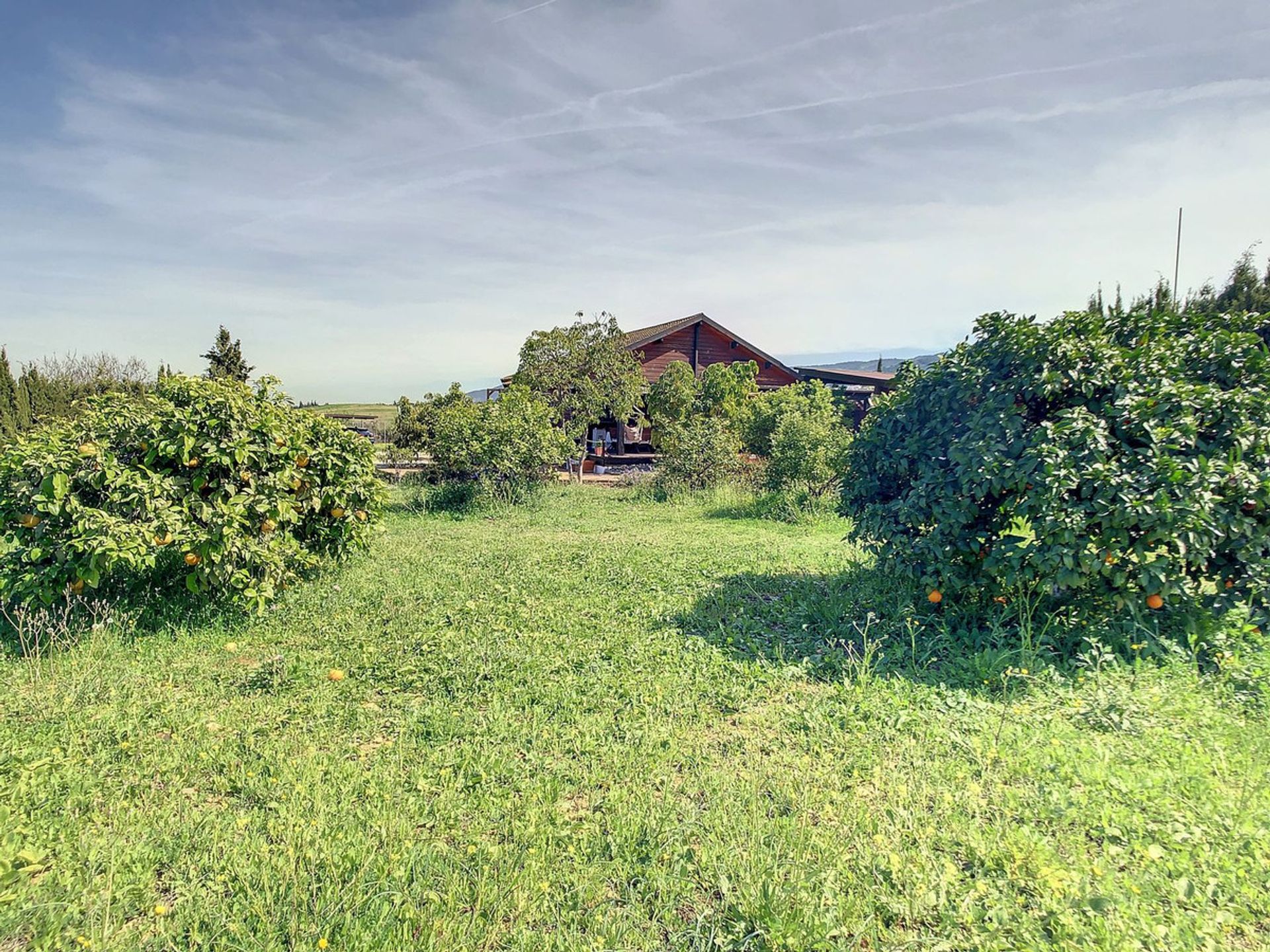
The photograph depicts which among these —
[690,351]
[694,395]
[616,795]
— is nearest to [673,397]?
[694,395]

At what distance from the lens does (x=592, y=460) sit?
23.9 metres

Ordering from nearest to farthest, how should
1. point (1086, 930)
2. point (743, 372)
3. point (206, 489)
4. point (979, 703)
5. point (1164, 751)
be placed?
point (1086, 930)
point (1164, 751)
point (979, 703)
point (206, 489)
point (743, 372)

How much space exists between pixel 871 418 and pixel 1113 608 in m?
2.44

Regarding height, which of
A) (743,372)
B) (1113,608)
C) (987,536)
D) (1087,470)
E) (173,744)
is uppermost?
(743,372)

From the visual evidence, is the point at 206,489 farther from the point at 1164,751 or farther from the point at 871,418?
the point at 1164,751

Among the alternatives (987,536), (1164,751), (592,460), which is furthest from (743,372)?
(1164,751)

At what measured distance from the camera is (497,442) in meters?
13.2

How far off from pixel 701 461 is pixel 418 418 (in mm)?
9775

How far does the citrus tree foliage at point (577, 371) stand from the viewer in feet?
61.0

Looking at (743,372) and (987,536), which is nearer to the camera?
(987,536)

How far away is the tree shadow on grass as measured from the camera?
4434 mm

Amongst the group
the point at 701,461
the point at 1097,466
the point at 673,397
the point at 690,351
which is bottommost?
the point at 701,461

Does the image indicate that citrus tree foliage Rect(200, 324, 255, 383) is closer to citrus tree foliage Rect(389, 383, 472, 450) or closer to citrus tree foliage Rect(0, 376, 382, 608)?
citrus tree foliage Rect(389, 383, 472, 450)

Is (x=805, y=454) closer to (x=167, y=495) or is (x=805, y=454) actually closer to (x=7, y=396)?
(x=167, y=495)
